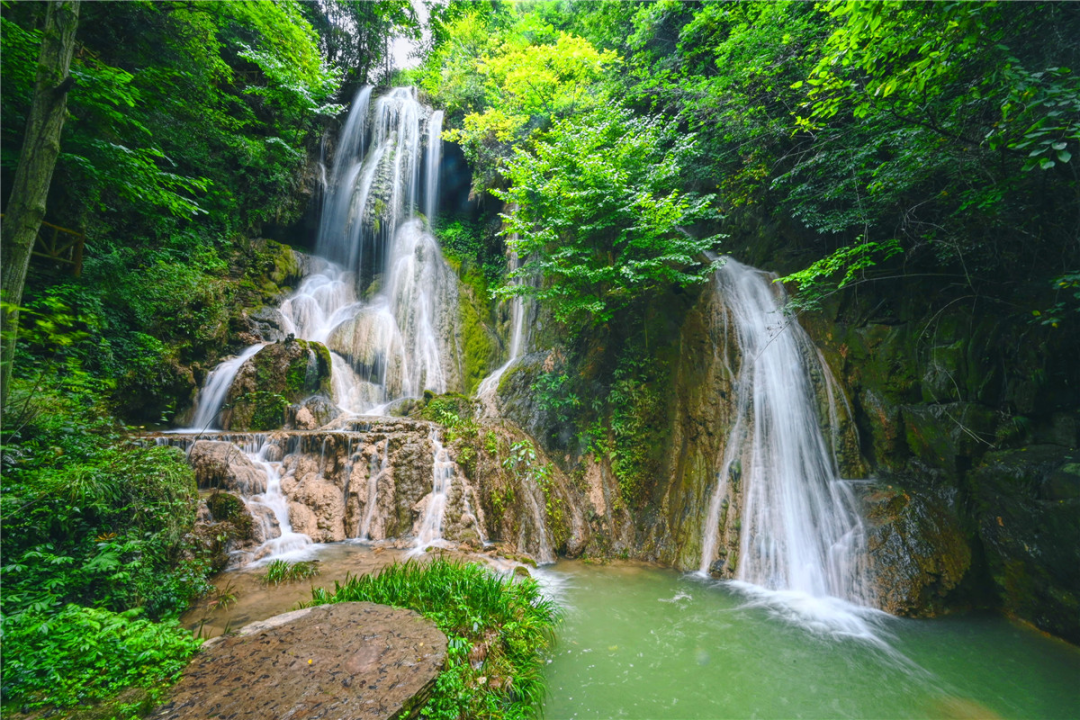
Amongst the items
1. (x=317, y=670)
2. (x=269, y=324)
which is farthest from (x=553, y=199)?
(x=269, y=324)

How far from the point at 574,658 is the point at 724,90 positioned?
9457 millimetres

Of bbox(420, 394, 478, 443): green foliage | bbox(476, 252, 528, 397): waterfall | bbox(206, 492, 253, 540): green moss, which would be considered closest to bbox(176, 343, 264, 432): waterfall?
bbox(206, 492, 253, 540): green moss

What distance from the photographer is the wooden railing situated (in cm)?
673

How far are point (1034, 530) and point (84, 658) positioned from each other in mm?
8573

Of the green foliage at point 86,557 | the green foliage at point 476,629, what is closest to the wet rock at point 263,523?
the green foliage at point 86,557

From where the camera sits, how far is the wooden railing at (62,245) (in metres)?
6.73

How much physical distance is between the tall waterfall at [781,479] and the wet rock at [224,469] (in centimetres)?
738

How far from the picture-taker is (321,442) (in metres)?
7.18

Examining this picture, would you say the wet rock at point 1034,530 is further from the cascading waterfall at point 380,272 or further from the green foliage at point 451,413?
the cascading waterfall at point 380,272

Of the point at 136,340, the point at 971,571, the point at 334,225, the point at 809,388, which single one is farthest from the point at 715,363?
the point at 334,225

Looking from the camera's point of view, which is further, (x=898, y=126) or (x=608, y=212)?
(x=608, y=212)

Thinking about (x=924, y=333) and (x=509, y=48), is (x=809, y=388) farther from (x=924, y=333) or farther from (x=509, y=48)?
(x=509, y=48)

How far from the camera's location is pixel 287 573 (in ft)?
15.5

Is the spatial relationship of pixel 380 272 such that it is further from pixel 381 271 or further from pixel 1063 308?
pixel 1063 308
